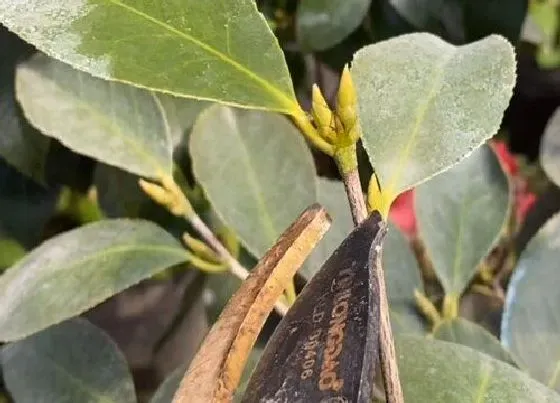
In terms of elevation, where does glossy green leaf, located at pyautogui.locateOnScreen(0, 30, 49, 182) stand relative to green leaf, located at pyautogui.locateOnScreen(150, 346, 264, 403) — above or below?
above

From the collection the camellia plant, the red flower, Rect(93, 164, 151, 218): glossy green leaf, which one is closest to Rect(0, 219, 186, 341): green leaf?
the camellia plant

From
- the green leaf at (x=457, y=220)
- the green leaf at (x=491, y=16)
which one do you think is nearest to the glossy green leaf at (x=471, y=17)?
A: the green leaf at (x=491, y=16)

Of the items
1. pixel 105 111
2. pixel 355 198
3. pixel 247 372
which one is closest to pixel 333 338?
pixel 355 198

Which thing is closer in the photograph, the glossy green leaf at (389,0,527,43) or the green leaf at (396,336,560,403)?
the green leaf at (396,336,560,403)

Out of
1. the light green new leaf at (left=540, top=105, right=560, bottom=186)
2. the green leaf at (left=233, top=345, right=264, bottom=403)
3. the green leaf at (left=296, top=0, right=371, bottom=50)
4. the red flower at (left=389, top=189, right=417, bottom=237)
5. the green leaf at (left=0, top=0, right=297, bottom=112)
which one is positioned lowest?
the red flower at (left=389, top=189, right=417, bottom=237)

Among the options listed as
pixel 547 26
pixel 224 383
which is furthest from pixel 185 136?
pixel 547 26

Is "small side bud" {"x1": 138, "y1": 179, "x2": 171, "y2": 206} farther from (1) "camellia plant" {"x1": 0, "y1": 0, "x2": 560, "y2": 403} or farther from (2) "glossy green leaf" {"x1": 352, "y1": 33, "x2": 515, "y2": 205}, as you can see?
(2) "glossy green leaf" {"x1": 352, "y1": 33, "x2": 515, "y2": 205}

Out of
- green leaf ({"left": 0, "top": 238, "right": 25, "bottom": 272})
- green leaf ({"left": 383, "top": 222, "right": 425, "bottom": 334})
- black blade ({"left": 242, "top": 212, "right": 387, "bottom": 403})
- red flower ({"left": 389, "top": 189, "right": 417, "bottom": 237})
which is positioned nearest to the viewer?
black blade ({"left": 242, "top": 212, "right": 387, "bottom": 403})
